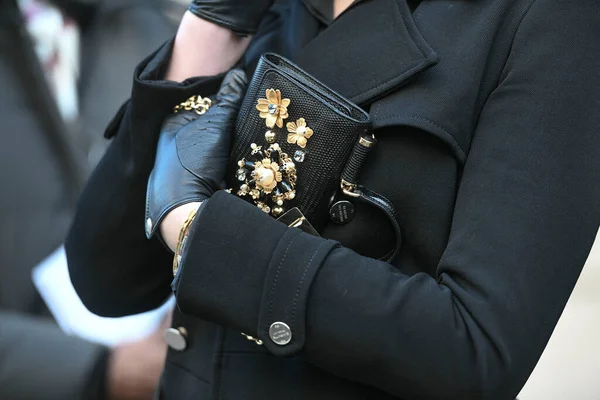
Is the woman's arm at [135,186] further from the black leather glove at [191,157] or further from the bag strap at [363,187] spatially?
the bag strap at [363,187]

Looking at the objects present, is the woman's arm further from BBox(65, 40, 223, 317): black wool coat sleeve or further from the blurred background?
the blurred background

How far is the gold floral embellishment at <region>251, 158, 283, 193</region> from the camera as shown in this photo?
2.39ft

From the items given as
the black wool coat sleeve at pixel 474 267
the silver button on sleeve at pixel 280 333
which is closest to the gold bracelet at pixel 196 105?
the black wool coat sleeve at pixel 474 267

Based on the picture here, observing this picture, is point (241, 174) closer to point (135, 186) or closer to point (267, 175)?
point (267, 175)

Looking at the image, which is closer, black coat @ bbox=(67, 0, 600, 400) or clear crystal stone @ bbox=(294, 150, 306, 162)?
black coat @ bbox=(67, 0, 600, 400)

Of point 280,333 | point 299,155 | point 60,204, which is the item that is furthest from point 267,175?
point 60,204

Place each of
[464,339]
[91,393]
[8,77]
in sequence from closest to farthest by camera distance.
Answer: [464,339], [91,393], [8,77]

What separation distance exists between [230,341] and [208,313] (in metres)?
0.15

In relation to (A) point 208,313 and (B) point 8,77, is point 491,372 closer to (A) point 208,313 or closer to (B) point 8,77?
(A) point 208,313

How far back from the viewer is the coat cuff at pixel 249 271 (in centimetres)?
63

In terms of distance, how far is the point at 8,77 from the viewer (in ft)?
5.75

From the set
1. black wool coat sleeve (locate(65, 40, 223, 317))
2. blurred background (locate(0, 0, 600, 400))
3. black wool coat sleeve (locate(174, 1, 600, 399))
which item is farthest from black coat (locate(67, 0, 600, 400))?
blurred background (locate(0, 0, 600, 400))

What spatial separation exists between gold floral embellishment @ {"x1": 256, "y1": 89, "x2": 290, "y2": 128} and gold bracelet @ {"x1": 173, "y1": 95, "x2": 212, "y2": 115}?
0.13 meters

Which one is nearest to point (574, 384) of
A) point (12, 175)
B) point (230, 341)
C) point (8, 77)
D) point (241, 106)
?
point (230, 341)
